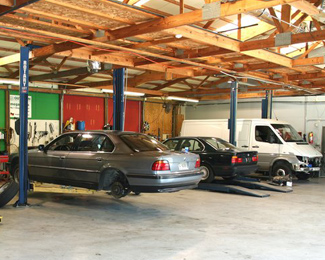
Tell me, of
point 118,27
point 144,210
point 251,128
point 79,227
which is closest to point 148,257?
point 79,227

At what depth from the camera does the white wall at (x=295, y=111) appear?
1591 centimetres

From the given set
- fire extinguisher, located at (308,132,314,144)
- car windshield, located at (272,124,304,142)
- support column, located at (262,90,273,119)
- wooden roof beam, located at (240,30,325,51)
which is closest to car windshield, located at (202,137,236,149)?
car windshield, located at (272,124,304,142)

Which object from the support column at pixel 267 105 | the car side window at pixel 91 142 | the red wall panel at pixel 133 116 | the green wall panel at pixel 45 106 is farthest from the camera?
the red wall panel at pixel 133 116

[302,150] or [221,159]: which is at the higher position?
[302,150]

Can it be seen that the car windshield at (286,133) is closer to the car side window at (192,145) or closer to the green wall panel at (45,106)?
the car side window at (192,145)

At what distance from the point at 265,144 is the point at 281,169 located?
1017 millimetres

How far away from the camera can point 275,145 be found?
40.2 feet

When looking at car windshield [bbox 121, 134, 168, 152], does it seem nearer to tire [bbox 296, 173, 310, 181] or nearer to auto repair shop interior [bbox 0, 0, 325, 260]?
auto repair shop interior [bbox 0, 0, 325, 260]

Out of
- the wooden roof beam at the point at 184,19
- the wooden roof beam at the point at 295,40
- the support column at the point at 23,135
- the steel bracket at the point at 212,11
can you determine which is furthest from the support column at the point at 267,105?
the support column at the point at 23,135

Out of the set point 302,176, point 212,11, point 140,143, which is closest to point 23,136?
point 140,143

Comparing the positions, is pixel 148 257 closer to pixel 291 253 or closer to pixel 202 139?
pixel 291 253

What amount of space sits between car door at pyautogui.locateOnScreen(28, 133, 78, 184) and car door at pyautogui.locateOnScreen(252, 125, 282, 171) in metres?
6.82

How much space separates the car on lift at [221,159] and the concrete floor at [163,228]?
119 cm

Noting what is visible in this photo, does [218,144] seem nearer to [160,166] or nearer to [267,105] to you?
[160,166]
